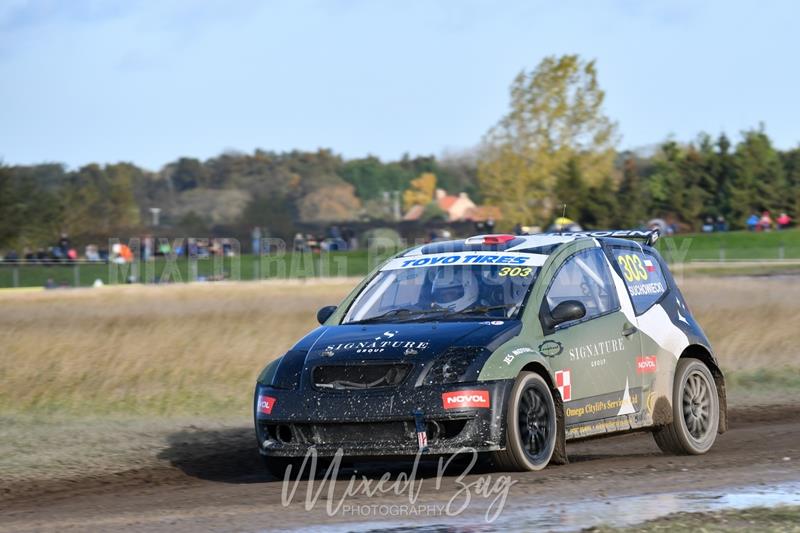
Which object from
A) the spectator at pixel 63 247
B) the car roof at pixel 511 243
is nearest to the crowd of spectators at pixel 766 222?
the spectator at pixel 63 247

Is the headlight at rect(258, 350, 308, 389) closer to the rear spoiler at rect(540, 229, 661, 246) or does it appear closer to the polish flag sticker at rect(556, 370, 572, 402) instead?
the polish flag sticker at rect(556, 370, 572, 402)

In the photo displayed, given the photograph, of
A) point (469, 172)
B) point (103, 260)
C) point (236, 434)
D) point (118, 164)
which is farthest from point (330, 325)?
point (118, 164)

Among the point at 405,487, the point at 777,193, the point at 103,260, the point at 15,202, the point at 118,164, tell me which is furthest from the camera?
the point at 118,164

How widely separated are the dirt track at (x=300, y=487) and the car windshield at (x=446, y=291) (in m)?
1.12

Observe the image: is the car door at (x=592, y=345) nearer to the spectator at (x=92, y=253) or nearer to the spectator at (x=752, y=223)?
the spectator at (x=92, y=253)

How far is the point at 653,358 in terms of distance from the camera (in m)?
9.94

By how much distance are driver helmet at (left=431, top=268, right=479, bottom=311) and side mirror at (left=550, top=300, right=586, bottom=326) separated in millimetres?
585

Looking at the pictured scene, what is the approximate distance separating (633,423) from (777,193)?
7196cm

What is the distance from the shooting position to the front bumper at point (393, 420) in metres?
8.26

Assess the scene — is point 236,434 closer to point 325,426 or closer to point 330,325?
point 330,325

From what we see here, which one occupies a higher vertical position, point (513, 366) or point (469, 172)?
point (469, 172)

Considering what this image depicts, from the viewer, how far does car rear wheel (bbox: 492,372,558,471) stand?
8352 mm

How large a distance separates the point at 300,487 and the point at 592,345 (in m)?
2.41

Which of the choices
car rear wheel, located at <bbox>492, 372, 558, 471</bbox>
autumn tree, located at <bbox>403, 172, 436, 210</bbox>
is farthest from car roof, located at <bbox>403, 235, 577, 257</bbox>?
autumn tree, located at <bbox>403, 172, 436, 210</bbox>
